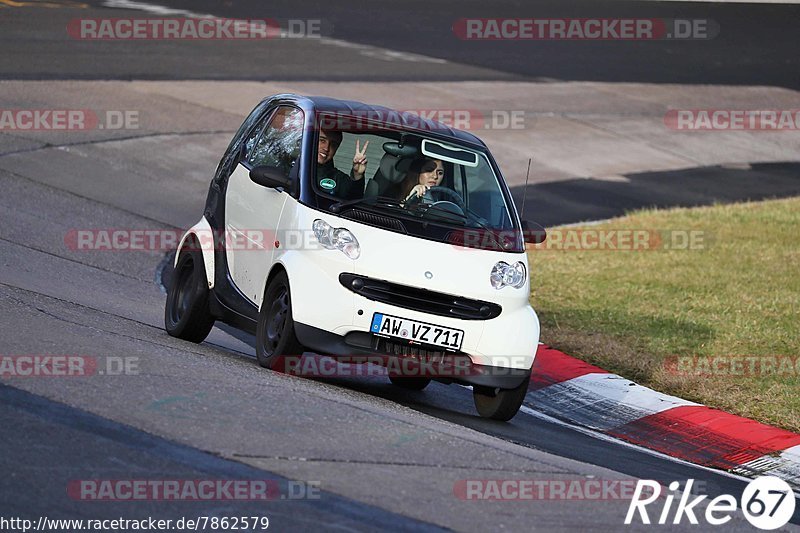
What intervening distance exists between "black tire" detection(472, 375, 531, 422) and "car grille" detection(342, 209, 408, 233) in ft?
4.19

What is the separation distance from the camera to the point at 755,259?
606 inches

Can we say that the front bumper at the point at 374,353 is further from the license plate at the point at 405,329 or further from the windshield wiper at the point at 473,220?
the windshield wiper at the point at 473,220

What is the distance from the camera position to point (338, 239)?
8.59 m

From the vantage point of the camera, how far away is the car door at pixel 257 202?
9.18 meters

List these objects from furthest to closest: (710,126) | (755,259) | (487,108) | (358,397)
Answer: (710,126) → (487,108) → (755,259) → (358,397)

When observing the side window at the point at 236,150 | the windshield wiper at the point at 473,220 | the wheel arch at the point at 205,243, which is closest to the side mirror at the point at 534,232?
the windshield wiper at the point at 473,220

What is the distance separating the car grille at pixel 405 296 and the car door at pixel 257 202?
797mm

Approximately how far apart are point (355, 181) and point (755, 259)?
297 inches

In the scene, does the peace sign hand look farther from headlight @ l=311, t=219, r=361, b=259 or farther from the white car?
headlight @ l=311, t=219, r=361, b=259

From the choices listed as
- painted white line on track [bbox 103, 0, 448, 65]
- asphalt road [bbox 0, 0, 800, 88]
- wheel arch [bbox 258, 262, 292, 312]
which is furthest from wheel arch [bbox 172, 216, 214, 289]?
painted white line on track [bbox 103, 0, 448, 65]

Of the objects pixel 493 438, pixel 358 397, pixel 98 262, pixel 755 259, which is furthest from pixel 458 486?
pixel 755 259

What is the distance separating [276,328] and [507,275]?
1.51 metres

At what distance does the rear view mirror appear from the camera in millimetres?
9031

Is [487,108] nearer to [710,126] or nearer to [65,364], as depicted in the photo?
[710,126]
